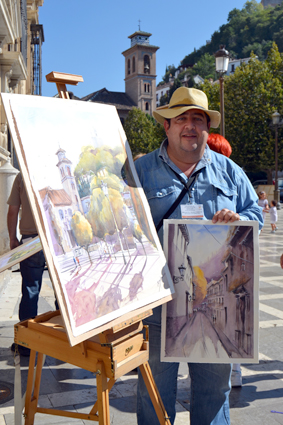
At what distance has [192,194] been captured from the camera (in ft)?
7.64

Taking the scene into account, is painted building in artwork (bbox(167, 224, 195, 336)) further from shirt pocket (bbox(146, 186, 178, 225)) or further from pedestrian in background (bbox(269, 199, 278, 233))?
pedestrian in background (bbox(269, 199, 278, 233))

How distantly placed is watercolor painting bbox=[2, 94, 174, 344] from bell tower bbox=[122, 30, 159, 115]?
96.3 metres

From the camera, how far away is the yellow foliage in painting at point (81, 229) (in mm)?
1803

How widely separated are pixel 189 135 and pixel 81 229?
0.80m

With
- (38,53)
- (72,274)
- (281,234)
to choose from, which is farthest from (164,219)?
(38,53)

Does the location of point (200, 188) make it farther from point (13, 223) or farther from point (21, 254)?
point (13, 223)

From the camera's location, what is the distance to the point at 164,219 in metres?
2.19

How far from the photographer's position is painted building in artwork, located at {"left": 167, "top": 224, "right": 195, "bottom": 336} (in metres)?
2.21

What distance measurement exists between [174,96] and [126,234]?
827mm

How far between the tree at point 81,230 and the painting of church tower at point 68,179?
1.4 inches

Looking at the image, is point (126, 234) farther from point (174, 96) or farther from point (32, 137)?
point (174, 96)

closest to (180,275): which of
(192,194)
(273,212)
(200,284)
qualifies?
(200,284)

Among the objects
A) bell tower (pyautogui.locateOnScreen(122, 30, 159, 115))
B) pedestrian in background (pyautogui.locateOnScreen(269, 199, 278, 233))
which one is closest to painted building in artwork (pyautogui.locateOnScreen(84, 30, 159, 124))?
bell tower (pyautogui.locateOnScreen(122, 30, 159, 115))

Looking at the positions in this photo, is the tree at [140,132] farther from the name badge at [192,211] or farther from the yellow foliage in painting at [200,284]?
the yellow foliage in painting at [200,284]
